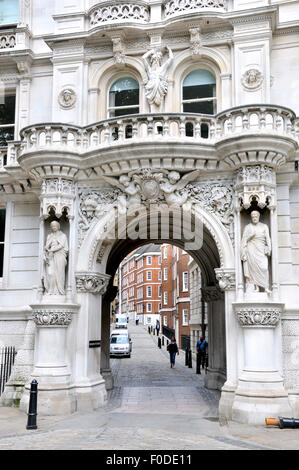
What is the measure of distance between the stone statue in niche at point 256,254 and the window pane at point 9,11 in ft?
37.0

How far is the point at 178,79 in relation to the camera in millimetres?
15273

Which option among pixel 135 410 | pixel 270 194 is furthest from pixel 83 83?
pixel 135 410

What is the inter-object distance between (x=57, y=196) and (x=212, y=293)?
7.24 meters

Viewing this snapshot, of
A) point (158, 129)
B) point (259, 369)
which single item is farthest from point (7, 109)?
point (259, 369)

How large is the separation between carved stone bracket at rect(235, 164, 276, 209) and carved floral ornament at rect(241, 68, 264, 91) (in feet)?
9.05

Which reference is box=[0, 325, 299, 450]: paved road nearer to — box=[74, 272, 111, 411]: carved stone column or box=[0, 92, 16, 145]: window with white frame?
box=[74, 272, 111, 411]: carved stone column

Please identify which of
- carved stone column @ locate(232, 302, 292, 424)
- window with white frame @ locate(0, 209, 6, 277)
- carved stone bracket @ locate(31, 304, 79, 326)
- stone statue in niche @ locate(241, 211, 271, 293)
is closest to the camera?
carved stone column @ locate(232, 302, 292, 424)

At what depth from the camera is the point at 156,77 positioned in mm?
14609

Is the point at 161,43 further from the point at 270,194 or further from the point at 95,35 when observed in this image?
the point at 270,194

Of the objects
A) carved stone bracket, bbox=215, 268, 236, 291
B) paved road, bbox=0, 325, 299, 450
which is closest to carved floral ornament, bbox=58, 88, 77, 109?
carved stone bracket, bbox=215, 268, 236, 291

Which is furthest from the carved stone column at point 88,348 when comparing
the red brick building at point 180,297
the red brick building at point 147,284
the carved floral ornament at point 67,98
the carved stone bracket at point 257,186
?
the red brick building at point 147,284

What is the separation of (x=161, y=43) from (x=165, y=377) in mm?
13107

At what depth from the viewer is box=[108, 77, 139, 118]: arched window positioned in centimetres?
1571

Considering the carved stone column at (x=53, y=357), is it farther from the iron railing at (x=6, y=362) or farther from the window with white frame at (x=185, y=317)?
the window with white frame at (x=185, y=317)
